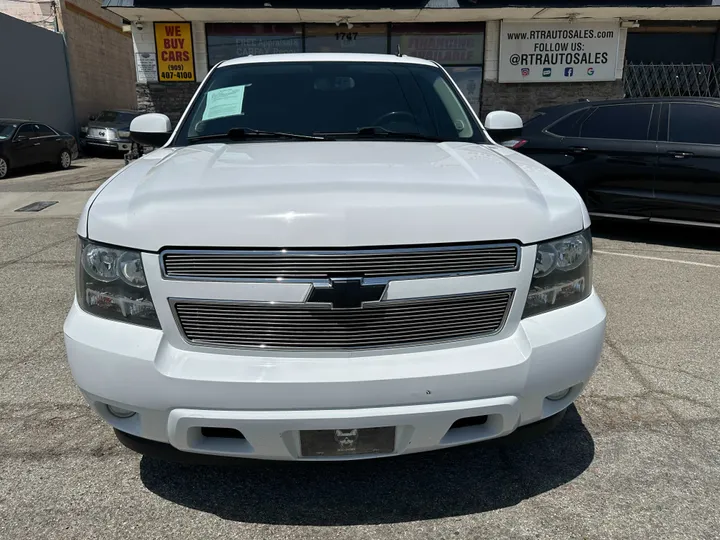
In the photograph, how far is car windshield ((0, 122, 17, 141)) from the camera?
13298 millimetres

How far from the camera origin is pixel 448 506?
2221 mm

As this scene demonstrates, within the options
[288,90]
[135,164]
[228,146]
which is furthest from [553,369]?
[288,90]

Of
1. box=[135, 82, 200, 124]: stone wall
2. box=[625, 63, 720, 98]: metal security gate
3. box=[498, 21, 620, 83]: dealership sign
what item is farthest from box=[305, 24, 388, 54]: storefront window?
box=[625, 63, 720, 98]: metal security gate

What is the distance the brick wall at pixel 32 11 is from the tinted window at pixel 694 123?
20867 millimetres

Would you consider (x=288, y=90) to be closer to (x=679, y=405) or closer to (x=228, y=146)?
(x=228, y=146)

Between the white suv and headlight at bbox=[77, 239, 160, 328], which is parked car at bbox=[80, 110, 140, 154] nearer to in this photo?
headlight at bbox=[77, 239, 160, 328]

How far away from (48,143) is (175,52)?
15.0 ft

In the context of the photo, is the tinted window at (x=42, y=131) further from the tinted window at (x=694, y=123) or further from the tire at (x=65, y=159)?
the tinted window at (x=694, y=123)

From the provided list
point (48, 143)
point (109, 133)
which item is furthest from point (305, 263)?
point (109, 133)

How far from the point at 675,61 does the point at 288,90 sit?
13.4 meters

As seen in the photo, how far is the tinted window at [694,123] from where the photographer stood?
6145 mm

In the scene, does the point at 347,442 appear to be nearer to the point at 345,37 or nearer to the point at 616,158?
the point at 616,158

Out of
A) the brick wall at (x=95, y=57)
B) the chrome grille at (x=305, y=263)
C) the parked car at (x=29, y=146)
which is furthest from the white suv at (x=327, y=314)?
the brick wall at (x=95, y=57)

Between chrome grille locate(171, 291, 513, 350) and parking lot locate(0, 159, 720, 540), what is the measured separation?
19.1 inches
